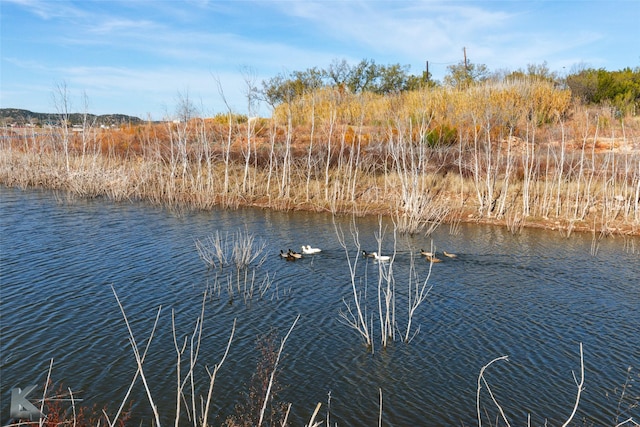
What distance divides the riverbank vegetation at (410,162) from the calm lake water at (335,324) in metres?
3.10

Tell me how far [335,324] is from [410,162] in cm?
1605

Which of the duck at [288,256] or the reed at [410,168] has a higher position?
the reed at [410,168]

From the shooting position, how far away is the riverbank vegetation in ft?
67.9

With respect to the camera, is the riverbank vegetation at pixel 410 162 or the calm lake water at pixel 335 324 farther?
the riverbank vegetation at pixel 410 162

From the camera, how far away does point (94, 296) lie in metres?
11.8

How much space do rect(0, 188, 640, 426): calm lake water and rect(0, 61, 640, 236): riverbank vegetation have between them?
10.2ft

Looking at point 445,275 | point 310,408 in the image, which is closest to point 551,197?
point 445,275

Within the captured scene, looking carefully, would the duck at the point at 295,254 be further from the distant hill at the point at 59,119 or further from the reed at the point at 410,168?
the distant hill at the point at 59,119

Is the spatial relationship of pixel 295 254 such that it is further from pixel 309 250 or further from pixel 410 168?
pixel 410 168

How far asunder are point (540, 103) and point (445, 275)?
2679 cm

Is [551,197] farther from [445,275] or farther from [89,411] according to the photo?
[89,411]

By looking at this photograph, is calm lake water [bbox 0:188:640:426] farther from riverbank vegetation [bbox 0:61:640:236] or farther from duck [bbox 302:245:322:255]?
riverbank vegetation [bbox 0:61:640:236]

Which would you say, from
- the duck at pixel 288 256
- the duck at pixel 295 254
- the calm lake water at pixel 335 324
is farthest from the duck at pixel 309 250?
the duck at pixel 288 256

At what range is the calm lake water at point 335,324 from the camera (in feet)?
25.8
